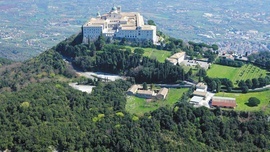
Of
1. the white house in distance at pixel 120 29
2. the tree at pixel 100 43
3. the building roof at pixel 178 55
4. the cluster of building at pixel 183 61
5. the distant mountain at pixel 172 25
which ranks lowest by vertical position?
the distant mountain at pixel 172 25

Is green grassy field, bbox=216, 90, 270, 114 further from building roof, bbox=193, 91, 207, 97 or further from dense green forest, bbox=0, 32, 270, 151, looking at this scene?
building roof, bbox=193, 91, 207, 97

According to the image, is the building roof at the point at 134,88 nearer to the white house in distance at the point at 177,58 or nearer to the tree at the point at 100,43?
the white house in distance at the point at 177,58

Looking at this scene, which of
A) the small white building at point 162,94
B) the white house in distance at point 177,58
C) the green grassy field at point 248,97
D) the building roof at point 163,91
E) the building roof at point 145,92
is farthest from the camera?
the white house in distance at point 177,58

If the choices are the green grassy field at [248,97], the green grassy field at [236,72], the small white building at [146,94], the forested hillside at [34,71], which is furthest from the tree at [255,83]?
the forested hillside at [34,71]

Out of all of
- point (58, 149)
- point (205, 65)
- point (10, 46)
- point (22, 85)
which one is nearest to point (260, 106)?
point (205, 65)

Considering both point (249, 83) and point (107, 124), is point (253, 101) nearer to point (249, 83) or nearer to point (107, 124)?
point (249, 83)

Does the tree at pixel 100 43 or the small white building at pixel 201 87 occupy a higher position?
the tree at pixel 100 43

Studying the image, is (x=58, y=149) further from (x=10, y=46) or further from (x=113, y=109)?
(x=10, y=46)
